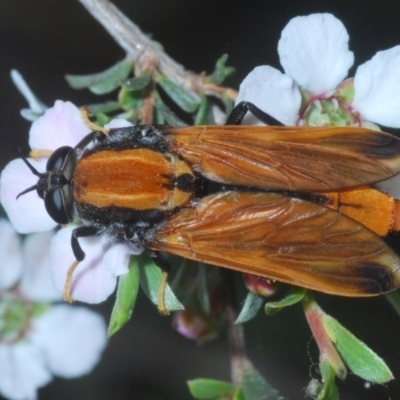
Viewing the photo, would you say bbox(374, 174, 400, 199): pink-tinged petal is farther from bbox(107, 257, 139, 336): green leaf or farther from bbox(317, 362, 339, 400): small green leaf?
bbox(107, 257, 139, 336): green leaf

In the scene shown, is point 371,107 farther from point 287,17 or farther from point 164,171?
point 287,17

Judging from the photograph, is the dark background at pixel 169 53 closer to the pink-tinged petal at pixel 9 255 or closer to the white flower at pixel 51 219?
the pink-tinged petal at pixel 9 255

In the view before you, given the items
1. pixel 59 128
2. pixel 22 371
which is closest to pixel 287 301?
pixel 59 128

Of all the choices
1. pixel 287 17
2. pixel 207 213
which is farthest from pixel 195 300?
pixel 287 17

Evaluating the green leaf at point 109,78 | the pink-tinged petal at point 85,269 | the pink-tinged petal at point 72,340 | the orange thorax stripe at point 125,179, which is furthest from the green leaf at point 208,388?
the green leaf at point 109,78

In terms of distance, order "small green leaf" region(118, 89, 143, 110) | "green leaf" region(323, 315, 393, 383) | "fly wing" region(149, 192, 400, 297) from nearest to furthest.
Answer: "fly wing" region(149, 192, 400, 297)
"green leaf" region(323, 315, 393, 383)
"small green leaf" region(118, 89, 143, 110)

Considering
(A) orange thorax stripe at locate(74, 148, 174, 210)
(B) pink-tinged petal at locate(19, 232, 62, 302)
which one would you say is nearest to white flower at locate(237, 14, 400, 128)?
(A) orange thorax stripe at locate(74, 148, 174, 210)

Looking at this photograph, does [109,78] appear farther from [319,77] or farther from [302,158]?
[302,158]
